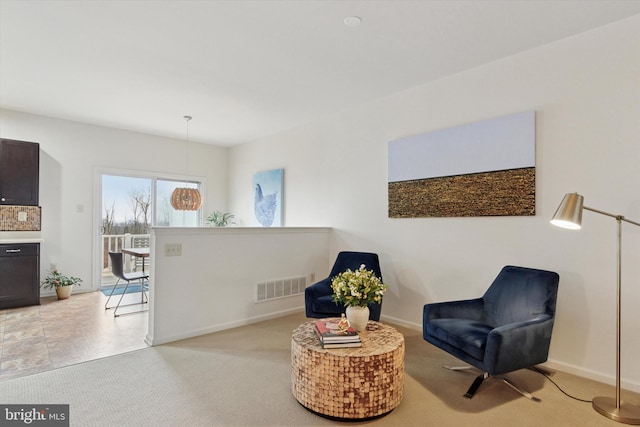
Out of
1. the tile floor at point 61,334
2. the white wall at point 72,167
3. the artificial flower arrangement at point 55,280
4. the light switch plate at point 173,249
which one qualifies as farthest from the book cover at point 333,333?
the artificial flower arrangement at point 55,280

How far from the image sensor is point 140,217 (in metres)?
6.24

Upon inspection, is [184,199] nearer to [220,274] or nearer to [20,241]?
[220,274]

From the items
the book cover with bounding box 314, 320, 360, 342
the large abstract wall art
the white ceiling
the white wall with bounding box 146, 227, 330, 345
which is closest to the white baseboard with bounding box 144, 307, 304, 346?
the white wall with bounding box 146, 227, 330, 345

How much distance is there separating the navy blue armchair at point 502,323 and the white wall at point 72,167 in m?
4.81

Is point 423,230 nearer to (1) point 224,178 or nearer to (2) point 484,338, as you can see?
(2) point 484,338

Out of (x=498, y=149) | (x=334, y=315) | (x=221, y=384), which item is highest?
(x=498, y=149)

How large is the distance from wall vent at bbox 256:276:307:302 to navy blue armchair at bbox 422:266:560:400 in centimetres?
201

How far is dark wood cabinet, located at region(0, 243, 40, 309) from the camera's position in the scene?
4.45 metres

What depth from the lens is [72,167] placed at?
538cm

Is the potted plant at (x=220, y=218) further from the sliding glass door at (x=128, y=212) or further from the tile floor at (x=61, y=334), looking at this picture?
the tile floor at (x=61, y=334)

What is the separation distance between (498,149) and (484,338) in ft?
5.59

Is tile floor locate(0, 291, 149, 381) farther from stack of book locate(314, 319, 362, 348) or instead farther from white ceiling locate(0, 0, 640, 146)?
white ceiling locate(0, 0, 640, 146)

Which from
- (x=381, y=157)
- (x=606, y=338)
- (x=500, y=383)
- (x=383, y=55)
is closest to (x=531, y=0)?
(x=383, y=55)

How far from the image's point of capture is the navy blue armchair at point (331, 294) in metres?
3.41
